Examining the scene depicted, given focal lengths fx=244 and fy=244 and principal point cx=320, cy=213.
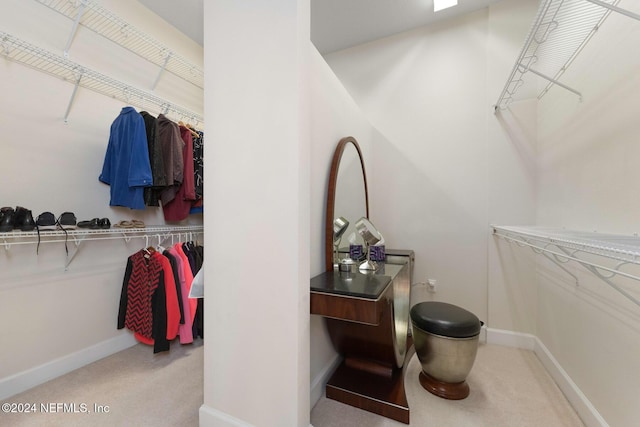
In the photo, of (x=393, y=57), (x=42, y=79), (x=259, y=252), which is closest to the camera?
(x=259, y=252)

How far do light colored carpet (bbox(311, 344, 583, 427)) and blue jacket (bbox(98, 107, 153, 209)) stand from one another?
209 centimetres

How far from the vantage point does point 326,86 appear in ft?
5.68

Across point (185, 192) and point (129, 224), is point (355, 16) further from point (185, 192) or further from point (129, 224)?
point (129, 224)

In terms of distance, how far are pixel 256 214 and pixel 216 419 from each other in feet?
3.70

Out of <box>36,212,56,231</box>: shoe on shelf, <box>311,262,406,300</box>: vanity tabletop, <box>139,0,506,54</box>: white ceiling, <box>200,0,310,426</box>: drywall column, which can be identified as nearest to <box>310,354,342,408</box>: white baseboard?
<box>200,0,310,426</box>: drywall column

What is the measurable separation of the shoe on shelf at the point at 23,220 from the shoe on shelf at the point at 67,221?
14cm

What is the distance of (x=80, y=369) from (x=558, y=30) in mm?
4060

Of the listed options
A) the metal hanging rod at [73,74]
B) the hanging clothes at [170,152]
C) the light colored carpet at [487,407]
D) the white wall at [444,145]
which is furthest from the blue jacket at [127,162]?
the white wall at [444,145]

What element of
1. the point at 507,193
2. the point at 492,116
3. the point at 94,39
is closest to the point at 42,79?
the point at 94,39

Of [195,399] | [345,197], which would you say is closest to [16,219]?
[195,399]

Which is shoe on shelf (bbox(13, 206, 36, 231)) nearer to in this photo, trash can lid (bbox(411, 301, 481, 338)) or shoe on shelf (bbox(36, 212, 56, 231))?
shoe on shelf (bbox(36, 212, 56, 231))

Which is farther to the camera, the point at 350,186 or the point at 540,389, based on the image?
the point at 350,186

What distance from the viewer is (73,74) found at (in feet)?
6.27

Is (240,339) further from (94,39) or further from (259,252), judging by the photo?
(94,39)
